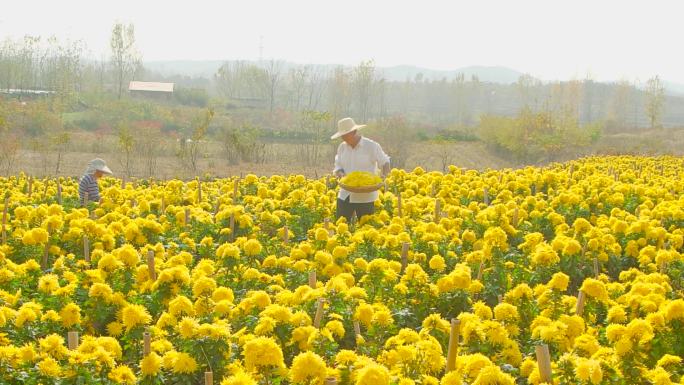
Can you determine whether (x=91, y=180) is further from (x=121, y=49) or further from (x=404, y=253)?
(x=121, y=49)

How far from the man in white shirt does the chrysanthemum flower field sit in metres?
0.34

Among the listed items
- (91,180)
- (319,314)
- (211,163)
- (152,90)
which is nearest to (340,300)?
(319,314)

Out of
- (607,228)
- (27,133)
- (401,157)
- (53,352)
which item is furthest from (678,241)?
(27,133)

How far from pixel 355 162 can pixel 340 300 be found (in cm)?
467

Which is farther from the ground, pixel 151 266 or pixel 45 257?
pixel 151 266

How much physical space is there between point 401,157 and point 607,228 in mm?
26801

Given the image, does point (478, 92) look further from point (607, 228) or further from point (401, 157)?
point (607, 228)

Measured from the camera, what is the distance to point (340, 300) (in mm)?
4707

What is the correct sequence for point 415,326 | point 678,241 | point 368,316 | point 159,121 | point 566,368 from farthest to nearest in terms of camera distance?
1. point 159,121
2. point 678,241
3. point 415,326
4. point 368,316
5. point 566,368

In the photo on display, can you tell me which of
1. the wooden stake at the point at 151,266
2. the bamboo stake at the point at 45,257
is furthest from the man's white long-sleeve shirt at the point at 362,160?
the wooden stake at the point at 151,266

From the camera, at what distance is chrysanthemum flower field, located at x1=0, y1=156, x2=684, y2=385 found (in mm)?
3477

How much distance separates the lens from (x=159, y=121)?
5484cm

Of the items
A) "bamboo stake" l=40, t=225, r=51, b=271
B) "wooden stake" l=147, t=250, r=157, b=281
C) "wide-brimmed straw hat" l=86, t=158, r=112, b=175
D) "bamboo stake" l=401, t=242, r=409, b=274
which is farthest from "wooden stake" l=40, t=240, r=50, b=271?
"wide-brimmed straw hat" l=86, t=158, r=112, b=175

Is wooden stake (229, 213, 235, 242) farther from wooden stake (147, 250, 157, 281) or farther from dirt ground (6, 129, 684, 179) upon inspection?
dirt ground (6, 129, 684, 179)
